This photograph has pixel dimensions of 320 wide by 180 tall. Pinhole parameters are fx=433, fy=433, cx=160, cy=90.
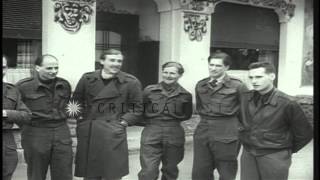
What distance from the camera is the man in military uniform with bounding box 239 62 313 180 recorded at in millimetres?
3262

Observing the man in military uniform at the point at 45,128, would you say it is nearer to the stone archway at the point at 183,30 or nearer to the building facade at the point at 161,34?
the building facade at the point at 161,34

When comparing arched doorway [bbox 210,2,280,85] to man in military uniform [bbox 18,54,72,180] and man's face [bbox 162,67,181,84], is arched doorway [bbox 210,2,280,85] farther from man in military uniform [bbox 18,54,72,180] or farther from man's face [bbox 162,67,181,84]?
man in military uniform [bbox 18,54,72,180]

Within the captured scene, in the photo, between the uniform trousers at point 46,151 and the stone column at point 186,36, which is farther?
the stone column at point 186,36

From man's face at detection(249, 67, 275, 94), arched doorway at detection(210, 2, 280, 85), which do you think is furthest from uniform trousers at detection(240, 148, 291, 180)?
arched doorway at detection(210, 2, 280, 85)

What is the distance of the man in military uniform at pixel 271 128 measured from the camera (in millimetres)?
3262

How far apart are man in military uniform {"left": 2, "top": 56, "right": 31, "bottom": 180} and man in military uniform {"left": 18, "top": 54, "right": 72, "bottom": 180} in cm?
25

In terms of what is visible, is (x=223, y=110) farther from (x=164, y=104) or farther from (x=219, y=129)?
(x=164, y=104)

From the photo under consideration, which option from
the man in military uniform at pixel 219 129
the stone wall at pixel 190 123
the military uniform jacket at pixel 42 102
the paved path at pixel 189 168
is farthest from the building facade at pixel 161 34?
the man in military uniform at pixel 219 129

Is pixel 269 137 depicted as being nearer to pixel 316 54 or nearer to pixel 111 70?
→ pixel 316 54

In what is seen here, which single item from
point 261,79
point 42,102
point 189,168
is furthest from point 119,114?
point 189,168

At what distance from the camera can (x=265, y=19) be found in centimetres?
870

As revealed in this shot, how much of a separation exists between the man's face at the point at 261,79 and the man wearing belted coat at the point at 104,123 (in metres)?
→ 1.14

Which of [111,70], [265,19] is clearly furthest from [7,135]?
[265,19]

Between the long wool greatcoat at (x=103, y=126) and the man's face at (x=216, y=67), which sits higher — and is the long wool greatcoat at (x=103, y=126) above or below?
below
